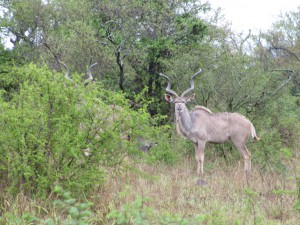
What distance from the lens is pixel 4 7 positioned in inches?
723

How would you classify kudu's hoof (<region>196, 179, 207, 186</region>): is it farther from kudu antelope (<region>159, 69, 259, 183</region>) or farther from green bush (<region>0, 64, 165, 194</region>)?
green bush (<region>0, 64, 165, 194</region>)

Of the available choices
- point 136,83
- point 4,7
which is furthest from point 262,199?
point 4,7

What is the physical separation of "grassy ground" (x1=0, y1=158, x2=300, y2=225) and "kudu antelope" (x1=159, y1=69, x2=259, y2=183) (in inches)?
30.5

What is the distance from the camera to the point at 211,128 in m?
8.27

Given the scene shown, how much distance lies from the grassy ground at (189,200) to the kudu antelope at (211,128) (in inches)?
30.5

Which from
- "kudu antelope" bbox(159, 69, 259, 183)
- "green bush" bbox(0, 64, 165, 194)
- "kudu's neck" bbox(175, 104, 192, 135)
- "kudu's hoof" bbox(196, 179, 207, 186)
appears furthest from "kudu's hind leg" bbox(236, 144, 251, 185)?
"green bush" bbox(0, 64, 165, 194)

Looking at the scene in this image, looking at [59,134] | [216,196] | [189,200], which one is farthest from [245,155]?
[59,134]

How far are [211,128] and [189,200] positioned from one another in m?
3.06

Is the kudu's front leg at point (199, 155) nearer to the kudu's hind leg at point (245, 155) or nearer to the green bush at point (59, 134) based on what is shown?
the kudu's hind leg at point (245, 155)

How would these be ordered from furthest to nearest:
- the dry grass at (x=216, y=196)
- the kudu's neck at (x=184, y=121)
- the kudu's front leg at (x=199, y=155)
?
the kudu's neck at (x=184, y=121), the kudu's front leg at (x=199, y=155), the dry grass at (x=216, y=196)

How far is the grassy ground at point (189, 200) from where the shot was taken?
4413 mm

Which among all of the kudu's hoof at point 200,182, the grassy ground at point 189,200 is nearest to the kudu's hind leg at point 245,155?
the grassy ground at point 189,200

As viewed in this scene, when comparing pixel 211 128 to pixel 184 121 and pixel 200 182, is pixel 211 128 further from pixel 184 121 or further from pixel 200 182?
pixel 200 182

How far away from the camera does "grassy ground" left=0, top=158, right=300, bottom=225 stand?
441 cm
